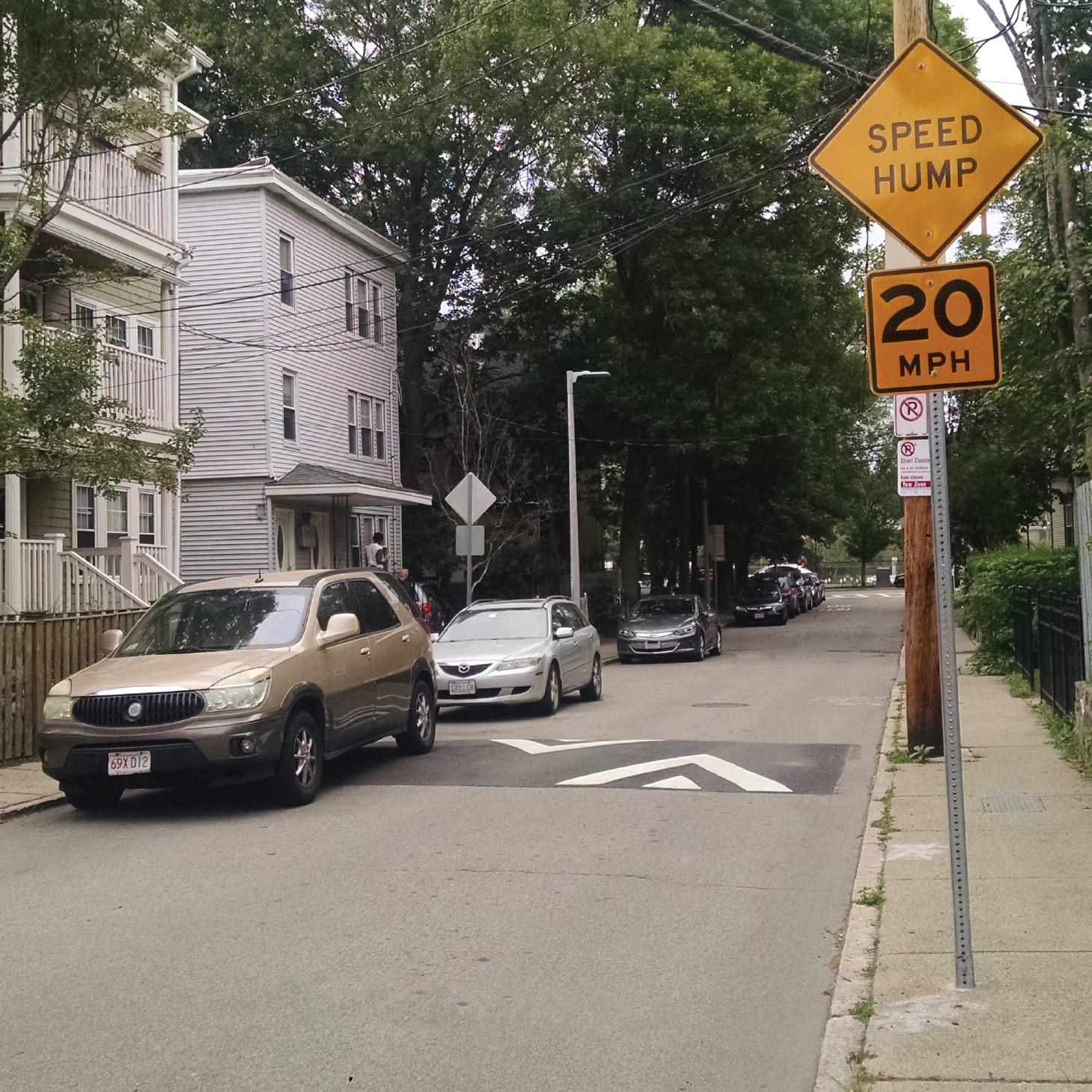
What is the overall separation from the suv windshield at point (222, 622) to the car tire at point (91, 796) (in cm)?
111

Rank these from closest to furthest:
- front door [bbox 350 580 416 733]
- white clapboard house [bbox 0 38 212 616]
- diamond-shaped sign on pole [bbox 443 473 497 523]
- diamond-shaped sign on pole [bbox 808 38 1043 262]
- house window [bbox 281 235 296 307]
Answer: diamond-shaped sign on pole [bbox 808 38 1043 262] → front door [bbox 350 580 416 733] → white clapboard house [bbox 0 38 212 616] → diamond-shaped sign on pole [bbox 443 473 497 523] → house window [bbox 281 235 296 307]

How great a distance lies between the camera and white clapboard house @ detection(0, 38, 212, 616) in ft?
54.2

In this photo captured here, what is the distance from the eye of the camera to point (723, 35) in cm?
3631

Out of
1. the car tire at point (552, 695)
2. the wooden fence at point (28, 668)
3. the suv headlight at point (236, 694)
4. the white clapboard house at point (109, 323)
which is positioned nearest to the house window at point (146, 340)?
the white clapboard house at point (109, 323)

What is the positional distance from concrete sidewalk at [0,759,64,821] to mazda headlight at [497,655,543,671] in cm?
589

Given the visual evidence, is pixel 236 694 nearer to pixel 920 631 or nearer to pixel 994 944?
pixel 994 944

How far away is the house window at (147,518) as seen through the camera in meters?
23.9

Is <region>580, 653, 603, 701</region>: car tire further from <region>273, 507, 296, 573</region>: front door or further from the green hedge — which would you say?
<region>273, 507, 296, 573</region>: front door

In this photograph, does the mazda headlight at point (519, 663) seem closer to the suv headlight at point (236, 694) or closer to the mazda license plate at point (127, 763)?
the suv headlight at point (236, 694)

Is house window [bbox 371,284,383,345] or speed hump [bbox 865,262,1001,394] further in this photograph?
house window [bbox 371,284,383,345]

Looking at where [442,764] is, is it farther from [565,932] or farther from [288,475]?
[288,475]

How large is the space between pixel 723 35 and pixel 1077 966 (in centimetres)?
3467

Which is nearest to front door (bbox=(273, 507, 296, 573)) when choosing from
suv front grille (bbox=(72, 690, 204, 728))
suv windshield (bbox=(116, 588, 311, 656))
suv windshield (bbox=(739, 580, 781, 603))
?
suv windshield (bbox=(116, 588, 311, 656))

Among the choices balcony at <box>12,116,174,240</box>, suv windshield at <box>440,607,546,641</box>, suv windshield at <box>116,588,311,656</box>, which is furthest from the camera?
balcony at <box>12,116,174,240</box>
